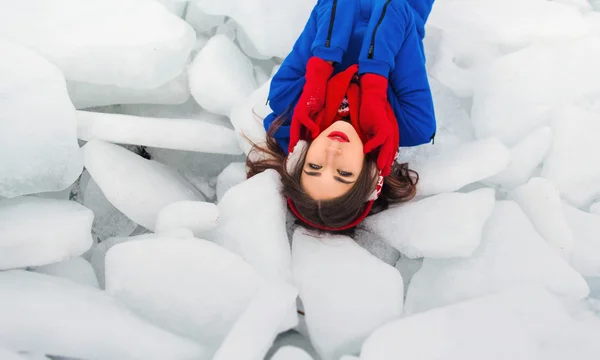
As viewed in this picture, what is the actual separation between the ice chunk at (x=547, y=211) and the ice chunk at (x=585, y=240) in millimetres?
20

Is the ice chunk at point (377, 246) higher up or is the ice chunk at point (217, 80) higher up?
the ice chunk at point (217, 80)

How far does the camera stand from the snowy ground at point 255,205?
64cm

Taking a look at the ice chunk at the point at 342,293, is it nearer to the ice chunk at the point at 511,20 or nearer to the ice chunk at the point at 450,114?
the ice chunk at the point at 450,114

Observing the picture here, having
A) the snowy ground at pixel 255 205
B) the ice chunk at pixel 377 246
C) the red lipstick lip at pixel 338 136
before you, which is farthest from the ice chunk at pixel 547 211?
the red lipstick lip at pixel 338 136

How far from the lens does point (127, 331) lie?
629 millimetres

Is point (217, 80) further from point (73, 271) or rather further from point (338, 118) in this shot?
point (73, 271)

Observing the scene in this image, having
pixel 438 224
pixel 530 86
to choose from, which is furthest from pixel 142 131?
pixel 530 86

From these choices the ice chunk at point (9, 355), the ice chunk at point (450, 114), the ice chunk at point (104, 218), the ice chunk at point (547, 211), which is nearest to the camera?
the ice chunk at point (9, 355)

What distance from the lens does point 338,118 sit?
820 mm

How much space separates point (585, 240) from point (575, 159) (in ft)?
0.51

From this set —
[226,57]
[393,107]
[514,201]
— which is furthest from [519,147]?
[226,57]

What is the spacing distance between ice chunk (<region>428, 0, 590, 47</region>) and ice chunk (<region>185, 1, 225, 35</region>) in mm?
486

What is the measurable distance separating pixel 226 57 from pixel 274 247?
1.46 feet

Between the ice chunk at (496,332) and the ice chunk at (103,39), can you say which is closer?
the ice chunk at (496,332)
